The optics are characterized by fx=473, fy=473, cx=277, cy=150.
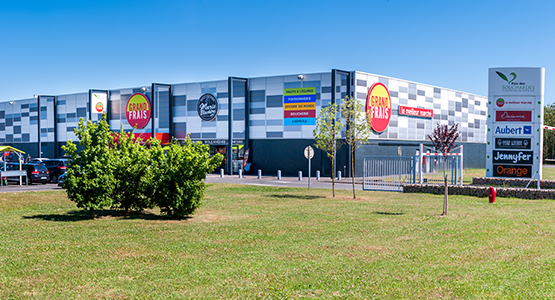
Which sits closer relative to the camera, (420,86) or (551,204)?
(551,204)

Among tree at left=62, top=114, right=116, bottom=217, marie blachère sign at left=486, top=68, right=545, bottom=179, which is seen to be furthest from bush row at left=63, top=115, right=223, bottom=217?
marie blachère sign at left=486, top=68, right=545, bottom=179

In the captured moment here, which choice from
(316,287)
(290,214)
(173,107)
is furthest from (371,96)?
(316,287)

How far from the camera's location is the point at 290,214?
15.8 metres

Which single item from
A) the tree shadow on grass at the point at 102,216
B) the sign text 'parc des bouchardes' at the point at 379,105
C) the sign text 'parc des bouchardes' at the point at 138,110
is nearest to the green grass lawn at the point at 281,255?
the tree shadow on grass at the point at 102,216

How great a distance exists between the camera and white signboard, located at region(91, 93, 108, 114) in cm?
5234

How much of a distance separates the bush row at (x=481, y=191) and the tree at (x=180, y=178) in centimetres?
1298

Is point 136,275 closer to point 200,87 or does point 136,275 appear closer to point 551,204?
point 551,204

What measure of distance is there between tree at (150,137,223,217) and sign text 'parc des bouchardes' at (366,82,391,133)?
28.3 m

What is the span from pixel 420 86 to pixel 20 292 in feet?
148

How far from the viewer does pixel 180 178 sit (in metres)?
14.8

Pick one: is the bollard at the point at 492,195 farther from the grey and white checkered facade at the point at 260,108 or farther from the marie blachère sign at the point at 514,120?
the grey and white checkered facade at the point at 260,108

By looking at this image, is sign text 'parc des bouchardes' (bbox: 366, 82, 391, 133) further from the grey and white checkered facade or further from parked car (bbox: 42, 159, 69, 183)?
parked car (bbox: 42, 159, 69, 183)

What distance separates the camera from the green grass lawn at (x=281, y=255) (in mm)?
7160

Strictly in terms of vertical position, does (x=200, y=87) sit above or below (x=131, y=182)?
above
